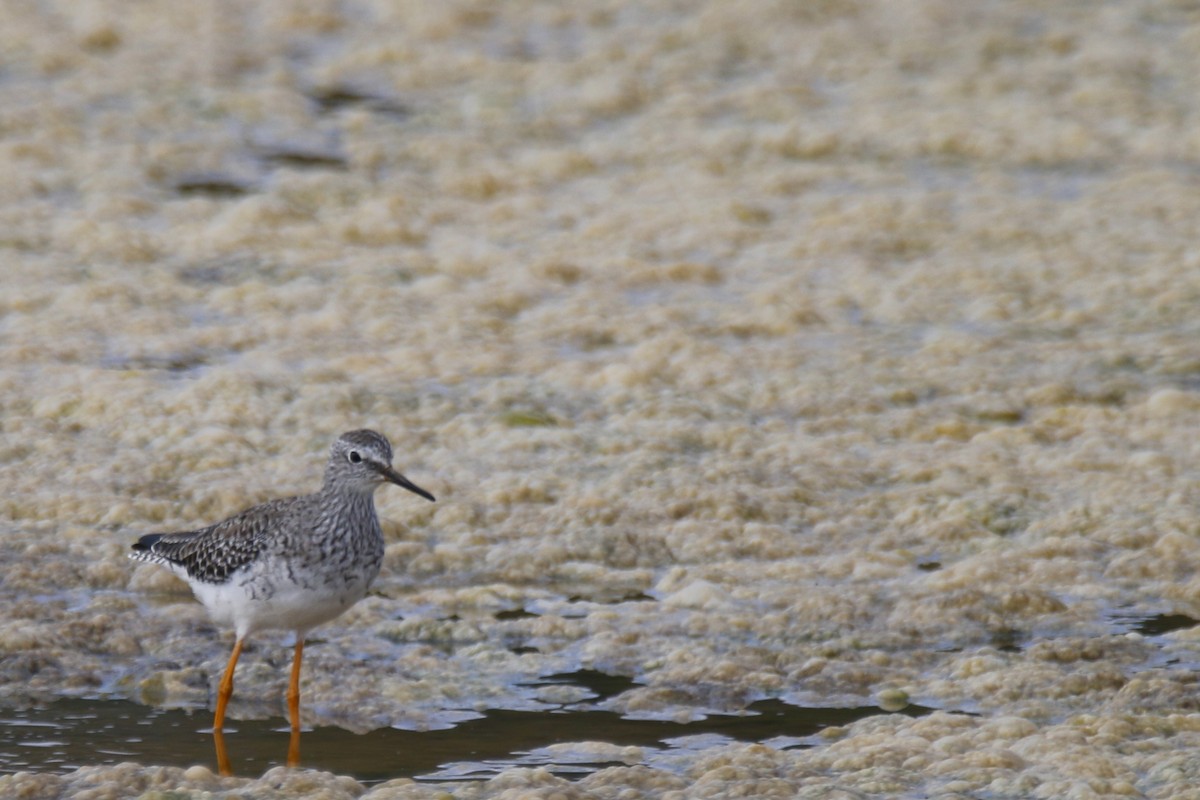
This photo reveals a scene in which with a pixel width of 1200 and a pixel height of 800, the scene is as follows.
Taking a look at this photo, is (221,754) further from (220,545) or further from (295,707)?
(220,545)

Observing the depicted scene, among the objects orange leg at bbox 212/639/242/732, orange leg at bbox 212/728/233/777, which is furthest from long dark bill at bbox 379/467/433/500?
orange leg at bbox 212/728/233/777

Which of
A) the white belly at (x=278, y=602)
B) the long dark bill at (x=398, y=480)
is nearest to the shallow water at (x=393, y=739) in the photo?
the white belly at (x=278, y=602)

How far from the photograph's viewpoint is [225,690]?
5473 millimetres

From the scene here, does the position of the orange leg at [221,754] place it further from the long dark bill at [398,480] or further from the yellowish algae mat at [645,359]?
the long dark bill at [398,480]

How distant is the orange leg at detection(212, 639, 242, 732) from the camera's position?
213 inches

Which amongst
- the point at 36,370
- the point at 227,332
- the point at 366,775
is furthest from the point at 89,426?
the point at 366,775

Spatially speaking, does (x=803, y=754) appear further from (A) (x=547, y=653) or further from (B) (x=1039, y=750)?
(A) (x=547, y=653)

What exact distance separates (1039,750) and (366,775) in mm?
1962

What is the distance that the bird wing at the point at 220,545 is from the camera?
18.3 feet

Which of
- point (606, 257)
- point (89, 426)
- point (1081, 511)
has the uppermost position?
point (606, 257)

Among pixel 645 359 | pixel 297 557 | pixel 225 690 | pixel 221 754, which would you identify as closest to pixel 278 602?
pixel 297 557

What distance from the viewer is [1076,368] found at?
8094mm

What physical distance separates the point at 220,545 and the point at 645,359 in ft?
9.77

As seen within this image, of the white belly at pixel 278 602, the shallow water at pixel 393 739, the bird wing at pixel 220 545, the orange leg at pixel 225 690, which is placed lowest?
the shallow water at pixel 393 739
